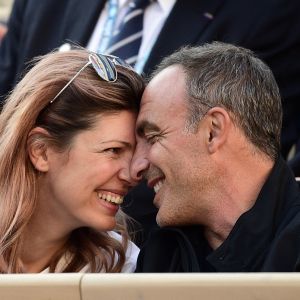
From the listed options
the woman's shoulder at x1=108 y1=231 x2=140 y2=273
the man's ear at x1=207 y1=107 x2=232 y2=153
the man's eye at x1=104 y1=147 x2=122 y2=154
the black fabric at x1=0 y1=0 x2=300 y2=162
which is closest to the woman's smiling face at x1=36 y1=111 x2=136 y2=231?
the man's eye at x1=104 y1=147 x2=122 y2=154

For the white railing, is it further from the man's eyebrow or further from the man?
the man's eyebrow

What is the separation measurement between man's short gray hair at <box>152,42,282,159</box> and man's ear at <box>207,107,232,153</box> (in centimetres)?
3

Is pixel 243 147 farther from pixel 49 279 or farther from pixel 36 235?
pixel 49 279

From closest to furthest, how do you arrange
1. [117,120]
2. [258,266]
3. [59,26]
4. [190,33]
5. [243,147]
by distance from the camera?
[258,266] → [243,147] → [117,120] → [190,33] → [59,26]

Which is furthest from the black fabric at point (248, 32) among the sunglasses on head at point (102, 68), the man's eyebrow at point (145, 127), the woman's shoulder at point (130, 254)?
the woman's shoulder at point (130, 254)

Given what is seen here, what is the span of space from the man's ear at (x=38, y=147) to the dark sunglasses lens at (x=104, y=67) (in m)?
0.29

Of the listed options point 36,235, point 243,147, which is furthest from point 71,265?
point 243,147

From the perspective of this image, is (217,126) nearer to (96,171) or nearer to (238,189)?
(238,189)

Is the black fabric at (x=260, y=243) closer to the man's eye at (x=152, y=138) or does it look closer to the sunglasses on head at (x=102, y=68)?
the man's eye at (x=152, y=138)

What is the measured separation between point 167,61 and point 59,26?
1038mm

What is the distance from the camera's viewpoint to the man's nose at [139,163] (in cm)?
311

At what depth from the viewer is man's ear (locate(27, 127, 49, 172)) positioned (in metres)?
3.14

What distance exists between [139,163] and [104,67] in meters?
0.37
